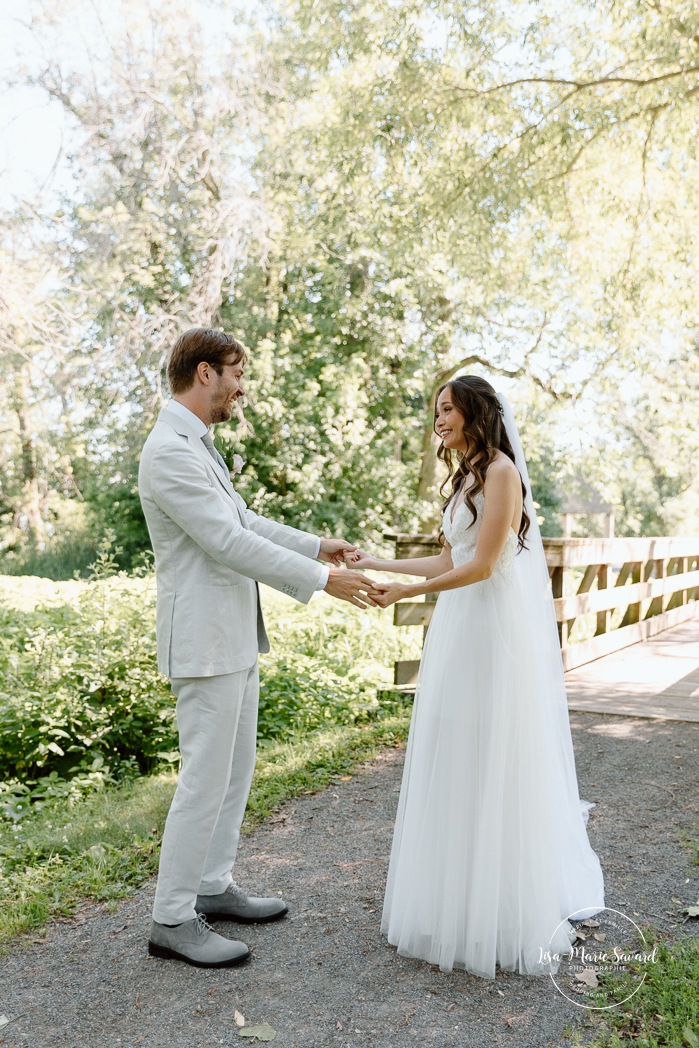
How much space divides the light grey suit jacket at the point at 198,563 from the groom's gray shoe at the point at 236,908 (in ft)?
3.09

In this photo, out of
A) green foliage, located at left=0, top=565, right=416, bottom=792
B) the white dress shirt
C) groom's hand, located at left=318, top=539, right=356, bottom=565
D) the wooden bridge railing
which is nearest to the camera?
the white dress shirt

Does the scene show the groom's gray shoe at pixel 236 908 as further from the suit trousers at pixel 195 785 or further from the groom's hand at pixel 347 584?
the groom's hand at pixel 347 584

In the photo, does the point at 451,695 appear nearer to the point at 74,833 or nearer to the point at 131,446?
the point at 74,833

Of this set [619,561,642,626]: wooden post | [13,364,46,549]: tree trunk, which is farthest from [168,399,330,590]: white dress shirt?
[13,364,46,549]: tree trunk

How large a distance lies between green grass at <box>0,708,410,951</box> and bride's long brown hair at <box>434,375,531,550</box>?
2.21 m

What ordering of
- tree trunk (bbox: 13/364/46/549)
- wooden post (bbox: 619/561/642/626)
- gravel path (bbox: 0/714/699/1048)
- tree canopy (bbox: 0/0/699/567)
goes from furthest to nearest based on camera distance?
tree trunk (bbox: 13/364/46/549), tree canopy (bbox: 0/0/699/567), wooden post (bbox: 619/561/642/626), gravel path (bbox: 0/714/699/1048)

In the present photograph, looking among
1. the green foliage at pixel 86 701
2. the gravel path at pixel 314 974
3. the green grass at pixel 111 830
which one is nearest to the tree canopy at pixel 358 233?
the green foliage at pixel 86 701

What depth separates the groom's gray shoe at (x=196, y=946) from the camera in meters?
3.13

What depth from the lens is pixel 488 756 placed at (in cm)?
318

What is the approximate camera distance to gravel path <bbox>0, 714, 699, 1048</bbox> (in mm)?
2746

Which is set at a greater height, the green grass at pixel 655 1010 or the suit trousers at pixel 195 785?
the suit trousers at pixel 195 785

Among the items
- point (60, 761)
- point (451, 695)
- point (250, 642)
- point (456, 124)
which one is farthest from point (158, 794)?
point (456, 124)

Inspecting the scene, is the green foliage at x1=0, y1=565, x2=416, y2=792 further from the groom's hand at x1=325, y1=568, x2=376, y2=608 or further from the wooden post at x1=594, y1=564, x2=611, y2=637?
the groom's hand at x1=325, y1=568, x2=376, y2=608

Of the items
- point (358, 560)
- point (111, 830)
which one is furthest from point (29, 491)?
point (358, 560)
